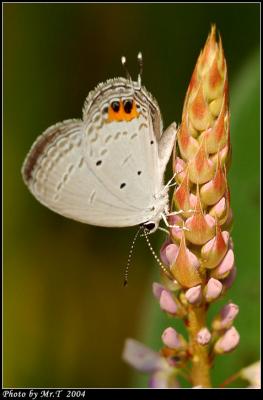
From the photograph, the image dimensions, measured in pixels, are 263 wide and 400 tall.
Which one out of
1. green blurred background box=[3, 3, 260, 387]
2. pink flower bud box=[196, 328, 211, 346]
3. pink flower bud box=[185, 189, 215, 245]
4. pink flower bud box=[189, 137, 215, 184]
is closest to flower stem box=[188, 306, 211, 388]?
pink flower bud box=[196, 328, 211, 346]

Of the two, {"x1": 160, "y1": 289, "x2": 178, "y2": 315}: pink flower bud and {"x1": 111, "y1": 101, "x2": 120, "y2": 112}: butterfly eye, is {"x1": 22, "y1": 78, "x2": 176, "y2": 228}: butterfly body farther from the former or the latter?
{"x1": 160, "y1": 289, "x2": 178, "y2": 315}: pink flower bud

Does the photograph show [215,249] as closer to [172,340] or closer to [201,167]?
[201,167]

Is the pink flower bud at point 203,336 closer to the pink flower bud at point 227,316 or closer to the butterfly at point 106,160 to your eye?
the pink flower bud at point 227,316

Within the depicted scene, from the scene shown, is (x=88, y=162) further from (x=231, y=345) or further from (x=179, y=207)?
(x=231, y=345)

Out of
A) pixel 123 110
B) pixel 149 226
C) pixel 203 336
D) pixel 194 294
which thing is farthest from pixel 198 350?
pixel 123 110

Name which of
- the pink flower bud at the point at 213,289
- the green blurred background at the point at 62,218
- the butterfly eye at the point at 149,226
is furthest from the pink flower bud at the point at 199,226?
the green blurred background at the point at 62,218

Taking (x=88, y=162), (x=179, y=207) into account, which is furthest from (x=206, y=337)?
(x=88, y=162)
